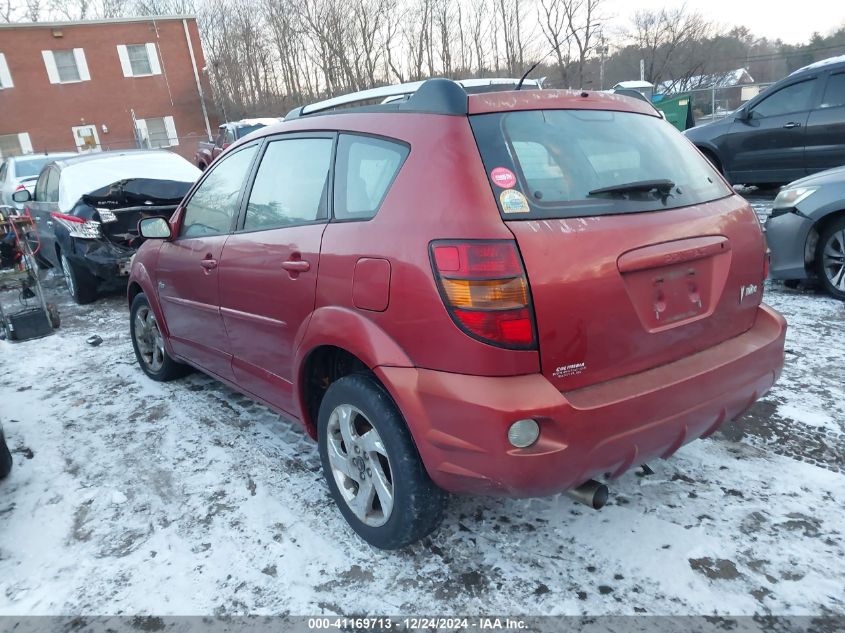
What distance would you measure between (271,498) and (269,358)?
2.29ft

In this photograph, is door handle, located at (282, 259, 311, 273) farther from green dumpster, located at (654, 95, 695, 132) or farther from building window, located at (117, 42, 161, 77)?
building window, located at (117, 42, 161, 77)

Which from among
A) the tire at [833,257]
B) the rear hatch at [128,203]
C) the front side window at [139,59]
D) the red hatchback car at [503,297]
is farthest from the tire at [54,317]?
the front side window at [139,59]

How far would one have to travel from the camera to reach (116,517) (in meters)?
2.88

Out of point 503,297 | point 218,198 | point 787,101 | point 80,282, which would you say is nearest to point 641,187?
point 503,297

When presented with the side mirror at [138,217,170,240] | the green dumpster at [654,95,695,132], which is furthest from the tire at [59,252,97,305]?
the green dumpster at [654,95,695,132]

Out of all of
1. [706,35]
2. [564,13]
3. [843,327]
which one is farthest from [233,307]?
[706,35]

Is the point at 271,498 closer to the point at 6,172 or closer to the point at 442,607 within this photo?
the point at 442,607

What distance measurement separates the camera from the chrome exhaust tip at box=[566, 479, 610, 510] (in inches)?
85.8

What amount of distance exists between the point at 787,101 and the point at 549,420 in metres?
8.60

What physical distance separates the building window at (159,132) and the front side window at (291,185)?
97.6ft

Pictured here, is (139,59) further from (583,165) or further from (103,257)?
(583,165)

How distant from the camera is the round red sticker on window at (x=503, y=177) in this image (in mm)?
2035

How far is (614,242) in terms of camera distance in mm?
2043

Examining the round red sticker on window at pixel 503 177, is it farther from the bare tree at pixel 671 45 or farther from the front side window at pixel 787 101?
the bare tree at pixel 671 45
